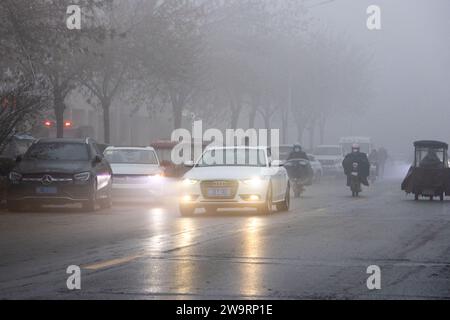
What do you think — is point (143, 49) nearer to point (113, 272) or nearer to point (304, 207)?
point (304, 207)

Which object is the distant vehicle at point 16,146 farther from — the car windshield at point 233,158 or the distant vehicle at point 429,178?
the distant vehicle at point 429,178

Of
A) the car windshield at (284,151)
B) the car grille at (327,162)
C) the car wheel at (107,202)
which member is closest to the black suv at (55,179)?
the car wheel at (107,202)

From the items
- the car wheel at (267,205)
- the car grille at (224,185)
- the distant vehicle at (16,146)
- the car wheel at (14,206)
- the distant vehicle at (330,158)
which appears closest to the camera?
the car grille at (224,185)

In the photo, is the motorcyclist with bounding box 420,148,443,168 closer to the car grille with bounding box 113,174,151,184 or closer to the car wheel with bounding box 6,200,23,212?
the car grille with bounding box 113,174,151,184

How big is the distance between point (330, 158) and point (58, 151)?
34.9m

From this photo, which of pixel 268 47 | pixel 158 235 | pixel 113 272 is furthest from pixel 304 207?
pixel 268 47

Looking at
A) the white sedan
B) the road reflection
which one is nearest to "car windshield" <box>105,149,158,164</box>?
the white sedan

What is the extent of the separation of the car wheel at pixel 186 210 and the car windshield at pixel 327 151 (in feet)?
123

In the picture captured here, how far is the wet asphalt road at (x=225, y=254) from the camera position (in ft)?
36.8

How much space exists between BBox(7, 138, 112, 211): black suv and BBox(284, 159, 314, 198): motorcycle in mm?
9971

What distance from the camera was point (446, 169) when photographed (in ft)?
Answer: 108

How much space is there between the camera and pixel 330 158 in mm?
60844

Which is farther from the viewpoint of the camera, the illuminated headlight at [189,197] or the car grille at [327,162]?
the car grille at [327,162]

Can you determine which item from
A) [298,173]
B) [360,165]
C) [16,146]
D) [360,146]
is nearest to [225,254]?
[298,173]
